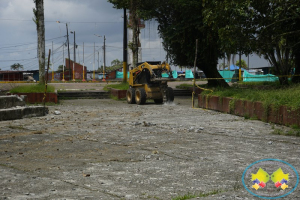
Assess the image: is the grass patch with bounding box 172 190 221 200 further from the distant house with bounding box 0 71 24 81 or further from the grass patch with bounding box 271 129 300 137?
the distant house with bounding box 0 71 24 81

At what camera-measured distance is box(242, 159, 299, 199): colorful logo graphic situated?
5336mm

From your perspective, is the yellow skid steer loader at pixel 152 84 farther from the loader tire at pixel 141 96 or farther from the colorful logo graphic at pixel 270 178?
the colorful logo graphic at pixel 270 178

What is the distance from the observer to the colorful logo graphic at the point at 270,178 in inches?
210

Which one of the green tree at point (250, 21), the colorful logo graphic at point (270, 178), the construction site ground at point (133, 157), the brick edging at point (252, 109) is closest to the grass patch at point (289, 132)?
the construction site ground at point (133, 157)

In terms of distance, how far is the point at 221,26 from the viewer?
71.1ft

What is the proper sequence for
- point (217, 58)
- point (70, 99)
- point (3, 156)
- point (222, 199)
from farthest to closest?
point (217, 58), point (70, 99), point (3, 156), point (222, 199)

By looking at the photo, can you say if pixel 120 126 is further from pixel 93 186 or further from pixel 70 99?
pixel 70 99

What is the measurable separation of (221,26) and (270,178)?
1650 cm

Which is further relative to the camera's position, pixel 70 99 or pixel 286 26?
pixel 70 99

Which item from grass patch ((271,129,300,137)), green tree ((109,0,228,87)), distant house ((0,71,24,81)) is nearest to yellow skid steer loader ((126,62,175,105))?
green tree ((109,0,228,87))

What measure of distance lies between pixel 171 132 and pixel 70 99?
16317 millimetres

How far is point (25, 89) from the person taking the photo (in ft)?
73.1

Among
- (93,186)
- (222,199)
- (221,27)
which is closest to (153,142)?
(93,186)

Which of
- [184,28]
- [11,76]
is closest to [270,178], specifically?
[184,28]
